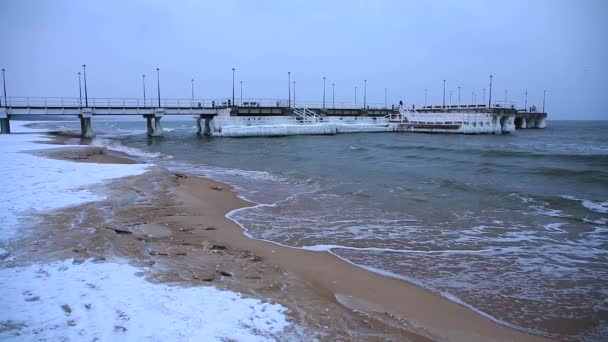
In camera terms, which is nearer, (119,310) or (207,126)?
(119,310)

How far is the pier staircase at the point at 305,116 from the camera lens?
63375mm

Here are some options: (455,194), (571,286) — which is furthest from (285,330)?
(455,194)

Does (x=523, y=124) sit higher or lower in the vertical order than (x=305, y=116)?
lower

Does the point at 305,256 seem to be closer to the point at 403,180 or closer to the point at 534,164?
the point at 403,180

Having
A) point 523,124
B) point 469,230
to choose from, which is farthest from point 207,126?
point 523,124

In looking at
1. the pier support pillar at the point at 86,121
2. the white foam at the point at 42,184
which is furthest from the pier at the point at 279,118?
the white foam at the point at 42,184

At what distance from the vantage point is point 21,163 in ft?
57.3

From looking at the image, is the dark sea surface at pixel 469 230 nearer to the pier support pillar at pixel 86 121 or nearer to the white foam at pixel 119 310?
the white foam at pixel 119 310

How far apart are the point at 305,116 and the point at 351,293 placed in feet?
193

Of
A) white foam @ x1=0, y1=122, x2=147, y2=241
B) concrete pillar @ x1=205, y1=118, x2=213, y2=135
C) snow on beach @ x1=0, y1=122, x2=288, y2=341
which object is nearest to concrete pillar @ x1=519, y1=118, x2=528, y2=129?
concrete pillar @ x1=205, y1=118, x2=213, y2=135

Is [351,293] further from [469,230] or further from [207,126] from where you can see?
[207,126]

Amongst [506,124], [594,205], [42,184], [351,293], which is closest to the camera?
[351,293]

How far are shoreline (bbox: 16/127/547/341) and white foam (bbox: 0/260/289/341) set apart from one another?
470 millimetres

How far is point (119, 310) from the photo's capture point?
4.57 metres
